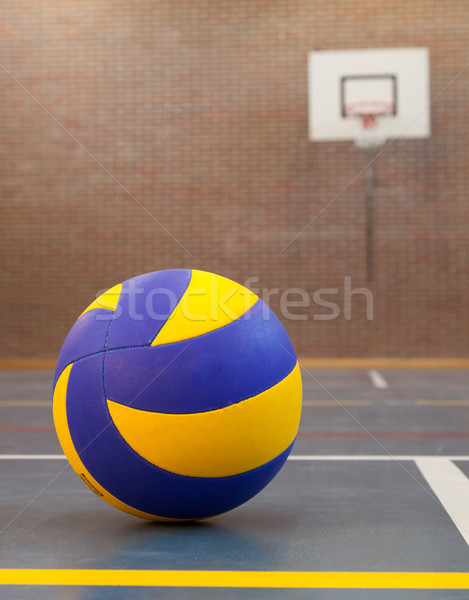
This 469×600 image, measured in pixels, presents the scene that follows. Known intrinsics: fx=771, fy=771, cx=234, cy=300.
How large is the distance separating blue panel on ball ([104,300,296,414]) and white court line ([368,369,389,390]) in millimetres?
6529

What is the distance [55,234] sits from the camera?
1280 centimetres

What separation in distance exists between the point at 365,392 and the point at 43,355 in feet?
20.4

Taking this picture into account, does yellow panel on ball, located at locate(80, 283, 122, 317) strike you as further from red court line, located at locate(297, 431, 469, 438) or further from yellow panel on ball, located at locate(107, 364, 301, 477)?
red court line, located at locate(297, 431, 469, 438)

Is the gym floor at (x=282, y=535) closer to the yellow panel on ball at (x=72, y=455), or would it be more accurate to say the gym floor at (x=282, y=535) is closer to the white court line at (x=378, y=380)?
the yellow panel on ball at (x=72, y=455)

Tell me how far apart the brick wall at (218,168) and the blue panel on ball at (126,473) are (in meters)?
9.41

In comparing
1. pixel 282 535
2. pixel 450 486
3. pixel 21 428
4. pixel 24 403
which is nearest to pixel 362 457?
pixel 450 486

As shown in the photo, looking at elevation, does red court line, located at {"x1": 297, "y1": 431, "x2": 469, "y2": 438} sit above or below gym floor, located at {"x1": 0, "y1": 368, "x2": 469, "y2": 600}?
below

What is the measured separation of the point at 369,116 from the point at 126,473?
10079 millimetres

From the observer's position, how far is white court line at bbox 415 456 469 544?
10.9 feet

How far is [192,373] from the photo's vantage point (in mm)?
2895

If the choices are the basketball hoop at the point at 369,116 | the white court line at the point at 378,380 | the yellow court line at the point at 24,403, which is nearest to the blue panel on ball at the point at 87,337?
the yellow court line at the point at 24,403

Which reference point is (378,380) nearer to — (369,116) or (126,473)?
(369,116)

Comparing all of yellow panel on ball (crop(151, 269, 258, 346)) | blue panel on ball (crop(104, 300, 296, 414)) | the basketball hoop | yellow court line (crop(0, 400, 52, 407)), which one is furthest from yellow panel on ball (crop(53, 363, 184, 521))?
the basketball hoop

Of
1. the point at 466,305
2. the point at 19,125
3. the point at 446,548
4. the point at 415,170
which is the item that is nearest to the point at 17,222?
the point at 19,125
